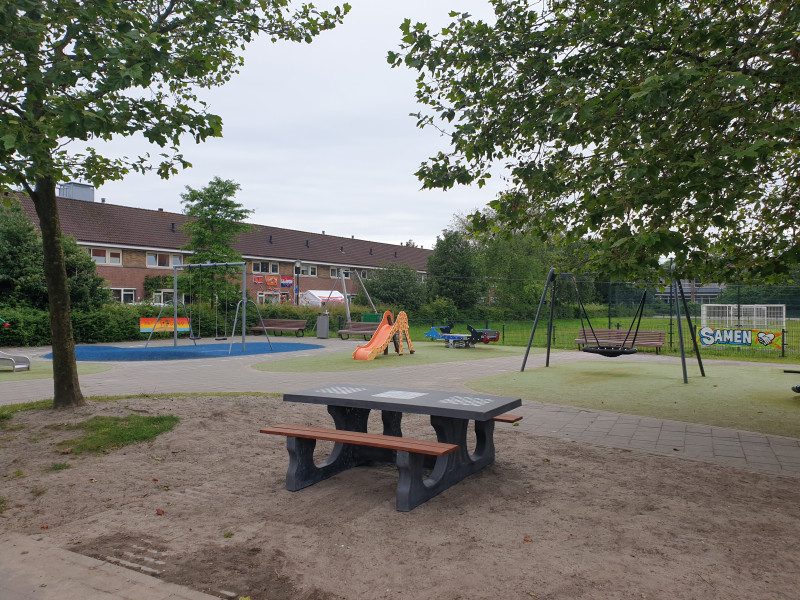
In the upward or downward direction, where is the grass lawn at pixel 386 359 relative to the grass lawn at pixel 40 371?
downward

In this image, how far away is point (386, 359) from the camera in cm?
1672

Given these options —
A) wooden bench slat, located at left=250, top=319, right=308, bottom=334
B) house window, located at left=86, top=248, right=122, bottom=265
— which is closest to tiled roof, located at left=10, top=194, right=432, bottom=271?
house window, located at left=86, top=248, right=122, bottom=265

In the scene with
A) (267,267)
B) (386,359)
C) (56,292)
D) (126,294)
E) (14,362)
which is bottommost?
(386,359)

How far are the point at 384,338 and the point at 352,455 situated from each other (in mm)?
12046

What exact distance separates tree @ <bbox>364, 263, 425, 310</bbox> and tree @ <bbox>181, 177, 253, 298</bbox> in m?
8.80

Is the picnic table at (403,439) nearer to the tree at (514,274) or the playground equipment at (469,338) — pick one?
the playground equipment at (469,338)

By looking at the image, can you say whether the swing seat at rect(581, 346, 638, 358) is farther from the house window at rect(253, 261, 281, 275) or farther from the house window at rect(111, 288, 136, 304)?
the house window at rect(253, 261, 281, 275)

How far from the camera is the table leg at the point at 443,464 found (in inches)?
166

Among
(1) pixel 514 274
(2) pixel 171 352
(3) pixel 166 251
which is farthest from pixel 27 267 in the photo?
(1) pixel 514 274

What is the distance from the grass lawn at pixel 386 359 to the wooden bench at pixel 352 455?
341 inches

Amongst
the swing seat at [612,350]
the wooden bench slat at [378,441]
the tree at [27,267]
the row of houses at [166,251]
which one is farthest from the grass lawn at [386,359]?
the tree at [27,267]

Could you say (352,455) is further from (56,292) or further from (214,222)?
(214,222)

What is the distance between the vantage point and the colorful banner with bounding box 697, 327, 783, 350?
58.2ft

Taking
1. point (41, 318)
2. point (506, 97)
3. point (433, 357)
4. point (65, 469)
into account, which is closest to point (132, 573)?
point (65, 469)
